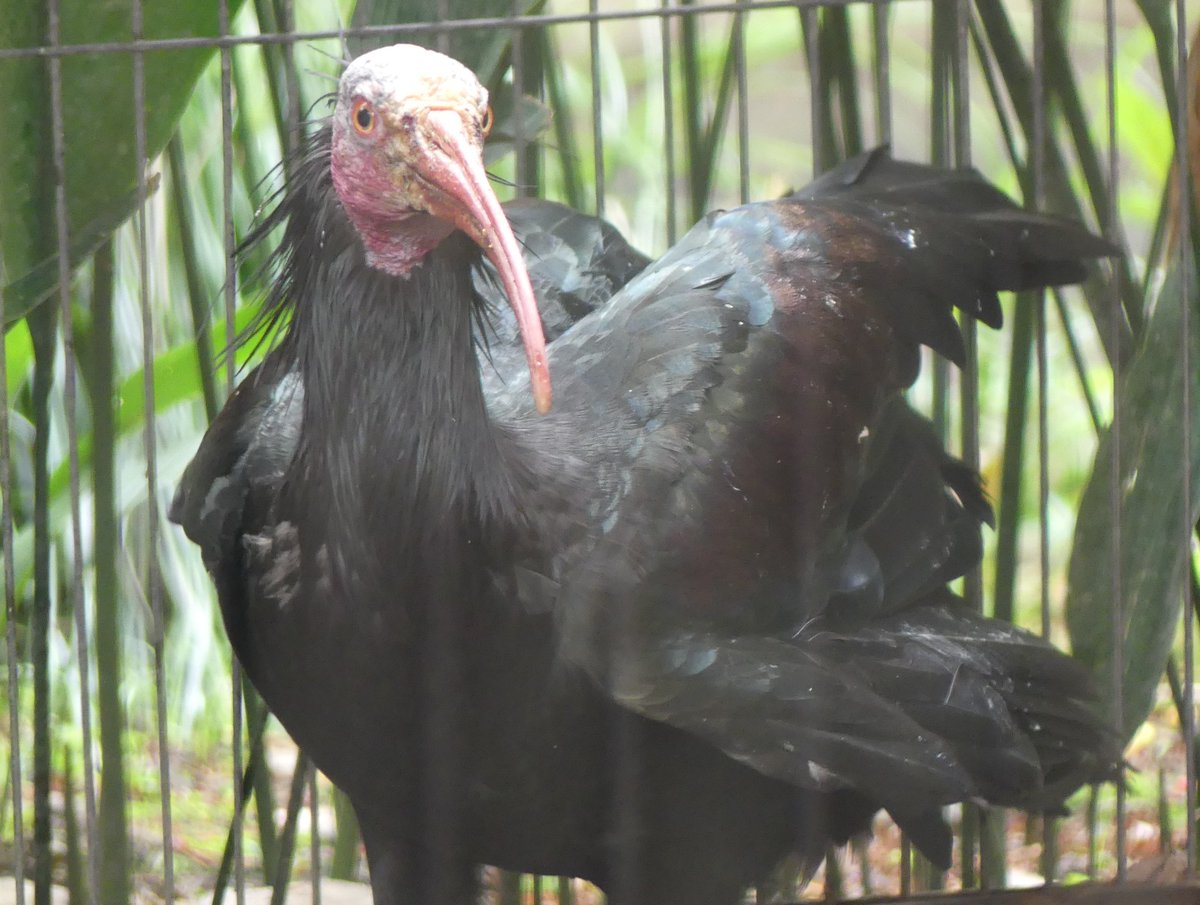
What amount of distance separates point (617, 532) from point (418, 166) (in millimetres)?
357

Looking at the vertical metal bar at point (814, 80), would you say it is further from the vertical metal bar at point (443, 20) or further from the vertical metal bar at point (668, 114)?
the vertical metal bar at point (443, 20)

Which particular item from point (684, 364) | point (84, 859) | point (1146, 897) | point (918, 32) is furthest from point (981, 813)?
point (918, 32)

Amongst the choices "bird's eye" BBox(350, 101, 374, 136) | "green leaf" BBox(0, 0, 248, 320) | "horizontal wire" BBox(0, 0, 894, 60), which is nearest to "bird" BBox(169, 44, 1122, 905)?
"bird's eye" BBox(350, 101, 374, 136)

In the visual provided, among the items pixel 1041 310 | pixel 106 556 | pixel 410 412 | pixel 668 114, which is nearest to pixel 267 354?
pixel 410 412

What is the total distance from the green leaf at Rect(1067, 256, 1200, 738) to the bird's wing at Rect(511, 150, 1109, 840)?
0.33ft

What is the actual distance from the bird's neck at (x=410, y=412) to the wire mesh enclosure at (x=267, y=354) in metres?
0.13

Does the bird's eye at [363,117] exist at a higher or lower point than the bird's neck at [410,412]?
higher

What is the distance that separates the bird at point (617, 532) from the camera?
4.20 ft

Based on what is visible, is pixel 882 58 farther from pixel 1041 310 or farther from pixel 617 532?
pixel 617 532

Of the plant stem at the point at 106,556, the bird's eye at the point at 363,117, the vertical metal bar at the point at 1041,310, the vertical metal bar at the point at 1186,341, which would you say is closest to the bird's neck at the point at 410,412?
the bird's eye at the point at 363,117

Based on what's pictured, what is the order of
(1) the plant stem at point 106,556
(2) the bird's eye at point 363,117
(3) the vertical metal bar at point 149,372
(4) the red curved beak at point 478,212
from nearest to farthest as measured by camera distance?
1. (4) the red curved beak at point 478,212
2. (2) the bird's eye at point 363,117
3. (3) the vertical metal bar at point 149,372
4. (1) the plant stem at point 106,556

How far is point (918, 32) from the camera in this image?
4.42 metres

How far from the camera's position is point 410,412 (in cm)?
129

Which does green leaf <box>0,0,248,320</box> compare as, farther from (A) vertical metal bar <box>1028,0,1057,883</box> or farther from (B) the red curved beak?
(A) vertical metal bar <box>1028,0,1057,883</box>
